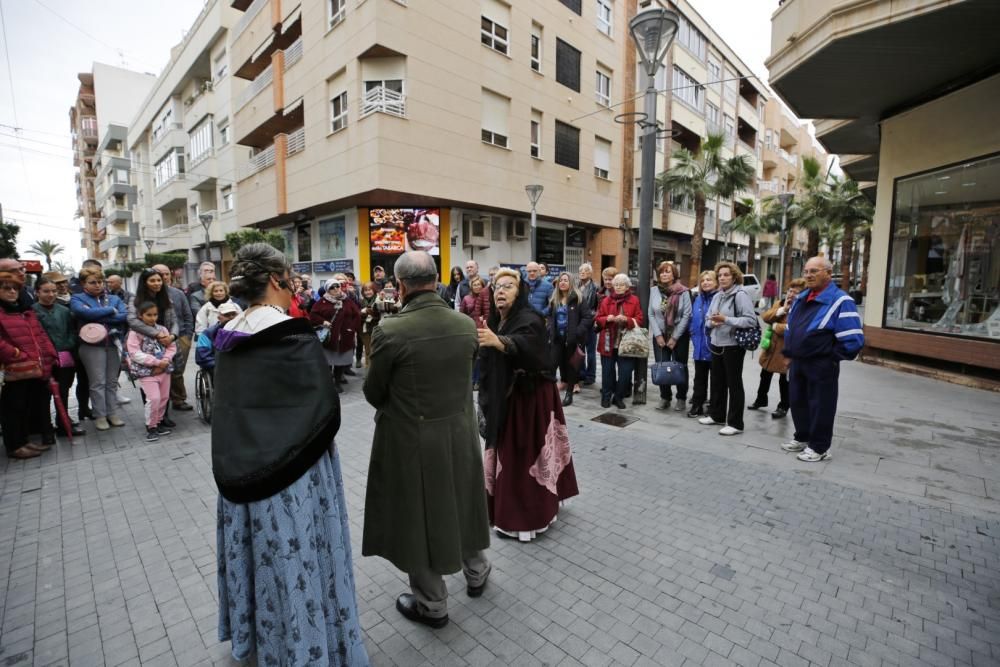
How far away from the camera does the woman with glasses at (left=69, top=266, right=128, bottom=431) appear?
5.84 meters

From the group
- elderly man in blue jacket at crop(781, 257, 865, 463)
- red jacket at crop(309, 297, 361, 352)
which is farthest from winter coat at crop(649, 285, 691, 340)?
red jacket at crop(309, 297, 361, 352)

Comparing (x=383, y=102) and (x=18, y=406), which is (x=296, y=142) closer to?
(x=383, y=102)

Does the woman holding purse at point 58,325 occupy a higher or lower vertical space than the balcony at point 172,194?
lower

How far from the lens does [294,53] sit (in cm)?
1828

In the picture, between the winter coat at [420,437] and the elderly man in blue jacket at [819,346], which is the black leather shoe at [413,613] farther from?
the elderly man in blue jacket at [819,346]

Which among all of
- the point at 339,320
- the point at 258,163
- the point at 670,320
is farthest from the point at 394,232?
the point at 670,320

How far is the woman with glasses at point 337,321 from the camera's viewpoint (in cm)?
782

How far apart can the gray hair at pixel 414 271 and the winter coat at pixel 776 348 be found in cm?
542

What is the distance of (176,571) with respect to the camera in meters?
3.21

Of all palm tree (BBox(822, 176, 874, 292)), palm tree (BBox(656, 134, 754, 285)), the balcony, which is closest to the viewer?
palm tree (BBox(656, 134, 754, 285))

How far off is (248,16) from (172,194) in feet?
48.1

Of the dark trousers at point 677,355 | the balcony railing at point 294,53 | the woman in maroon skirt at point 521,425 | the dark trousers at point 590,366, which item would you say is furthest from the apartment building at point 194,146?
the woman in maroon skirt at point 521,425

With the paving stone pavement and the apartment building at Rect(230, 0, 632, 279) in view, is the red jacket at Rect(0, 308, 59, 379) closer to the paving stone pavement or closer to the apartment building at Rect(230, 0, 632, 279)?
the paving stone pavement

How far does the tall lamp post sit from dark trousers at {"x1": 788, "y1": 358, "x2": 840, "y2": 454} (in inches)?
90.3
